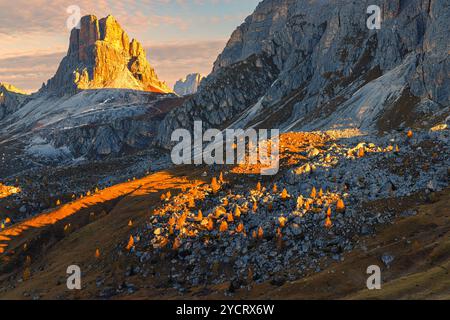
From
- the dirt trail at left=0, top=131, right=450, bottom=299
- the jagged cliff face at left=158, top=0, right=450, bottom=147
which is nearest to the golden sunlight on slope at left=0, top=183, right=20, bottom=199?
the dirt trail at left=0, top=131, right=450, bottom=299

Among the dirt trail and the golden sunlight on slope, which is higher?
the golden sunlight on slope

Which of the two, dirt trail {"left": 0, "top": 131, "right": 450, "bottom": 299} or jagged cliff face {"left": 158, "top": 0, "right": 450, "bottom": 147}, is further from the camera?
jagged cliff face {"left": 158, "top": 0, "right": 450, "bottom": 147}

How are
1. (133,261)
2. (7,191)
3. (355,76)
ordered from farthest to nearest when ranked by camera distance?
(355,76)
(7,191)
(133,261)

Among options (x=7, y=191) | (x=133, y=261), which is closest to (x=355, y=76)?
(x=7, y=191)

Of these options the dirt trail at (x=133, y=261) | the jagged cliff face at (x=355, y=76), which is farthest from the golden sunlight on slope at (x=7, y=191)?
the jagged cliff face at (x=355, y=76)

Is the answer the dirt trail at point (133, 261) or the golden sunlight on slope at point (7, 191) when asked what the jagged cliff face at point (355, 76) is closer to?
the dirt trail at point (133, 261)

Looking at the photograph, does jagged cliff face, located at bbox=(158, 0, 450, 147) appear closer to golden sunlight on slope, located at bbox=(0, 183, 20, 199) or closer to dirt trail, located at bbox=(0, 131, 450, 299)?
dirt trail, located at bbox=(0, 131, 450, 299)

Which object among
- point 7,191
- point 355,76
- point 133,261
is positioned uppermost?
point 355,76

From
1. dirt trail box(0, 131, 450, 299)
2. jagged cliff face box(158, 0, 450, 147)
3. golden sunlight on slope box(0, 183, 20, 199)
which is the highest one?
jagged cliff face box(158, 0, 450, 147)

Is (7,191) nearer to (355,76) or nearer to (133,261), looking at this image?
(133,261)
